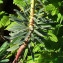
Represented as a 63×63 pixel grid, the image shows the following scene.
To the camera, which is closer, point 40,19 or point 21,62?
point 40,19

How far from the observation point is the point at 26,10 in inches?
36.7

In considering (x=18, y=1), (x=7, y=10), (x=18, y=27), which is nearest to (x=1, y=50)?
(x=18, y=27)

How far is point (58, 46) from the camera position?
1445 mm

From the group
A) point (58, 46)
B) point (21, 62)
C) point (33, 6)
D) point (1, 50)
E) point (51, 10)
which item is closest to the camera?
point (33, 6)

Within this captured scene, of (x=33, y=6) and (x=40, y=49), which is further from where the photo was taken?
(x=40, y=49)

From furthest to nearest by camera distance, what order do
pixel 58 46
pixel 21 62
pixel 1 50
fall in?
1. pixel 21 62
2. pixel 58 46
3. pixel 1 50

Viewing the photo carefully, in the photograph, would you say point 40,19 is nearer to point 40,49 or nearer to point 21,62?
point 40,49

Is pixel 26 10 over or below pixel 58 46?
over

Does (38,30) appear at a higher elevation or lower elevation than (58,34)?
higher

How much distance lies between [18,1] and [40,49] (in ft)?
1.16

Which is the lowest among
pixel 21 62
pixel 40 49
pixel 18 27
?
pixel 21 62

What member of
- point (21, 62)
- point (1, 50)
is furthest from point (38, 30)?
point (21, 62)

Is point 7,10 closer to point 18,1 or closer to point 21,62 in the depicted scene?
point 18,1

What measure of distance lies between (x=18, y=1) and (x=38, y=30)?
45 cm
